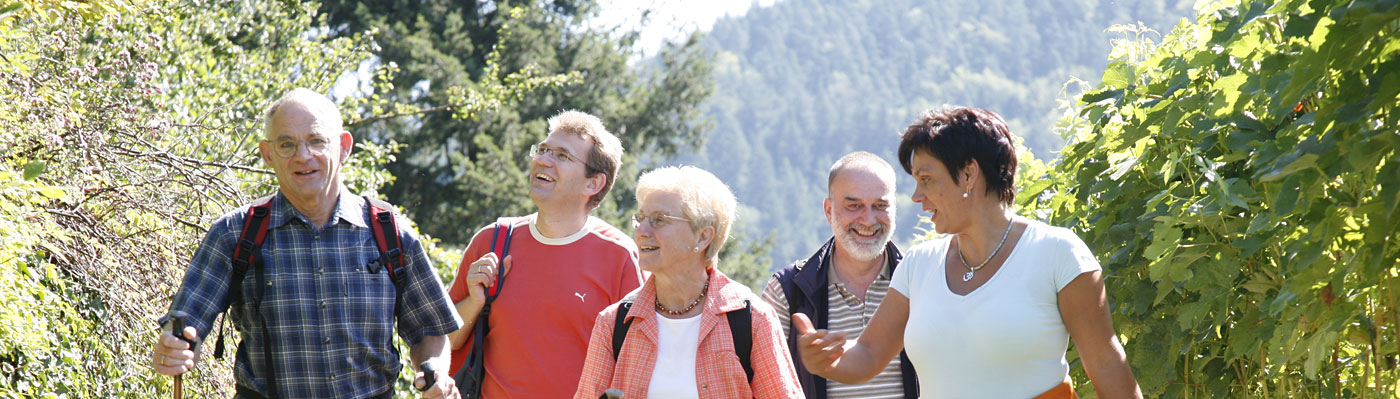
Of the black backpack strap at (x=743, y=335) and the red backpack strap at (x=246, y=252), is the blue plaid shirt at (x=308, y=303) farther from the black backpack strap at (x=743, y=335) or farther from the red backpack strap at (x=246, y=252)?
the black backpack strap at (x=743, y=335)

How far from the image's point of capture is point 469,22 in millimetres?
20016

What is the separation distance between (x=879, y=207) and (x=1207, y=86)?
40.7 inches

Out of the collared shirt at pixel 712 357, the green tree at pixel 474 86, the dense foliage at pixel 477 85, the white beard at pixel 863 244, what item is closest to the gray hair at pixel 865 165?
the white beard at pixel 863 244

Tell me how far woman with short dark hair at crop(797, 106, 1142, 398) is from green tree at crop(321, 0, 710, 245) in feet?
49.1

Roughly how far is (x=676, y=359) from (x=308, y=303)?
36.1 inches

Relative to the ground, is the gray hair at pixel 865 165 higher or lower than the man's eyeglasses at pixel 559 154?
lower

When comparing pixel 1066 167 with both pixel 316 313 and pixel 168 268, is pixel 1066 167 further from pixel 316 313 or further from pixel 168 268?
pixel 168 268

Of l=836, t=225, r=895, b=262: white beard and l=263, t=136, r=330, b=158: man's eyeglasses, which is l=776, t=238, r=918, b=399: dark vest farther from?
l=263, t=136, r=330, b=158: man's eyeglasses

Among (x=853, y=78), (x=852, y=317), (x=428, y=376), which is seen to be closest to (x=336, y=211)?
(x=428, y=376)

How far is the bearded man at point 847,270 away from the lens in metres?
3.79

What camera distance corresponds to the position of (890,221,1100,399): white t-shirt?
2672 millimetres

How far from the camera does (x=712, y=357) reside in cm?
312

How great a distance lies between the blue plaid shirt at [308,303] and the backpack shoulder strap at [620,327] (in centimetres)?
56

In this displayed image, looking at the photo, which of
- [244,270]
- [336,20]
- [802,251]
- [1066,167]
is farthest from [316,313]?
[802,251]
